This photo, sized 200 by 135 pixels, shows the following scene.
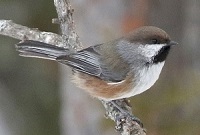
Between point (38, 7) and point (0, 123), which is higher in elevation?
point (38, 7)

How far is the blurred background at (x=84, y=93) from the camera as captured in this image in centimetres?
440

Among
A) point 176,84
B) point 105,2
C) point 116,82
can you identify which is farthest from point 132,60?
point 105,2

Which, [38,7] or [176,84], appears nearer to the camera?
[176,84]

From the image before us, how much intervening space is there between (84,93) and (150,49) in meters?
1.27

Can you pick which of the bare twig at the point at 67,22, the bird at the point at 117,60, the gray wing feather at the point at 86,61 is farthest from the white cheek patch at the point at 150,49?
the bare twig at the point at 67,22

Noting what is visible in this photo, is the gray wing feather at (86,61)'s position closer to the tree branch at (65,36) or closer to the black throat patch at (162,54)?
the tree branch at (65,36)

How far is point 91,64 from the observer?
4.33m

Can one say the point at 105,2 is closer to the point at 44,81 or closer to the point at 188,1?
the point at 188,1

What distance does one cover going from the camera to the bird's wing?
420 cm

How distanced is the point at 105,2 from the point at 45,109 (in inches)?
62.7

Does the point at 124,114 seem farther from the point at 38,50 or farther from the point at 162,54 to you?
the point at 38,50

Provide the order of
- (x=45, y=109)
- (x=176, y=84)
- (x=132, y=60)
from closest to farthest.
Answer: (x=132, y=60) → (x=176, y=84) → (x=45, y=109)

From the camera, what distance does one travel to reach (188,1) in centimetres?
509

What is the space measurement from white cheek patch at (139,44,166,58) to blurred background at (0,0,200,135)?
446mm
